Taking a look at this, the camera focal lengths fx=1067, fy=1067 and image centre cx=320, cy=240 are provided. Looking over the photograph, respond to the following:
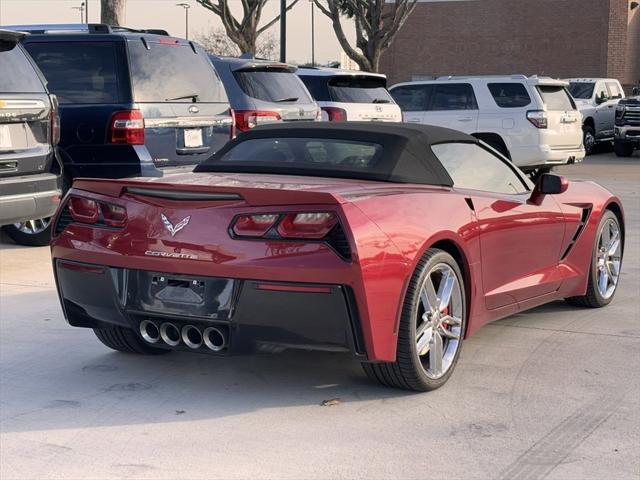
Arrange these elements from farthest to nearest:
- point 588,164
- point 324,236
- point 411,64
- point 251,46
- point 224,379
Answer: point 411,64
point 251,46
point 588,164
point 224,379
point 324,236

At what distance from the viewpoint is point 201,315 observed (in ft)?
16.5

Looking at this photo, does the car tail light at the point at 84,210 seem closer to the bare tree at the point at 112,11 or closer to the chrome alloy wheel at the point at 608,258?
the chrome alloy wheel at the point at 608,258

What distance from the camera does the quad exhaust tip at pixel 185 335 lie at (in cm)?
507

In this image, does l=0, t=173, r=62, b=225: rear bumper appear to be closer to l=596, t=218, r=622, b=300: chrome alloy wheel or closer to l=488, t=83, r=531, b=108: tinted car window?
l=596, t=218, r=622, b=300: chrome alloy wheel

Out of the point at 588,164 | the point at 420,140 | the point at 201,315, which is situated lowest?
the point at 588,164

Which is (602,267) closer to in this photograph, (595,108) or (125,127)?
(125,127)

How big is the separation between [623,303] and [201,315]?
3940 mm

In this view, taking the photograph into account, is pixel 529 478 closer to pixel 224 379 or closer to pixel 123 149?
pixel 224 379

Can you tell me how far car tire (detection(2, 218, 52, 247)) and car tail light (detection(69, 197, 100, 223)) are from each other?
4794mm

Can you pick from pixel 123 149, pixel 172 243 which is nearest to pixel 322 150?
pixel 172 243

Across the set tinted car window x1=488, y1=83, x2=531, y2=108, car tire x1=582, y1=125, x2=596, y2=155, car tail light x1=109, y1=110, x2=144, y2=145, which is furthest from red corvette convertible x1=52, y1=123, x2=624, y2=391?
car tire x1=582, y1=125, x2=596, y2=155

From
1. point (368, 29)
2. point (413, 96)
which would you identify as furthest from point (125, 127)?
point (368, 29)

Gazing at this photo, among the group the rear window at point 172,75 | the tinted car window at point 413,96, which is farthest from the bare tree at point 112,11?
the rear window at point 172,75

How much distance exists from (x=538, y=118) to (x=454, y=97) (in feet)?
6.57
